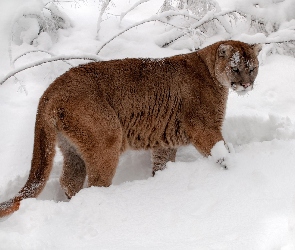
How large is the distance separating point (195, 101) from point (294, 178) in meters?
1.40

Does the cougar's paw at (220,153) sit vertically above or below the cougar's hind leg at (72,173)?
above

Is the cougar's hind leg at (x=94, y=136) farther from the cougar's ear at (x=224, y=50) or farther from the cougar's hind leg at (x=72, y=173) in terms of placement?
the cougar's ear at (x=224, y=50)

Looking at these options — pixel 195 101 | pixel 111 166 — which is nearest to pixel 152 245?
pixel 111 166

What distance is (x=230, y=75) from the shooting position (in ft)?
14.8

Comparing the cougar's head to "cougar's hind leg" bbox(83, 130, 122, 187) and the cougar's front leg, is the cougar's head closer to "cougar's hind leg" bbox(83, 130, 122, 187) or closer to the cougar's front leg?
the cougar's front leg

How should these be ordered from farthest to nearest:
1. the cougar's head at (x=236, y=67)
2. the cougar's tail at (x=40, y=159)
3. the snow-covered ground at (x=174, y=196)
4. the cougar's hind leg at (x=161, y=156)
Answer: the cougar's hind leg at (x=161, y=156) → the cougar's head at (x=236, y=67) → the cougar's tail at (x=40, y=159) → the snow-covered ground at (x=174, y=196)

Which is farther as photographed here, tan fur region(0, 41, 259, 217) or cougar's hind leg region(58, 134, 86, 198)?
cougar's hind leg region(58, 134, 86, 198)

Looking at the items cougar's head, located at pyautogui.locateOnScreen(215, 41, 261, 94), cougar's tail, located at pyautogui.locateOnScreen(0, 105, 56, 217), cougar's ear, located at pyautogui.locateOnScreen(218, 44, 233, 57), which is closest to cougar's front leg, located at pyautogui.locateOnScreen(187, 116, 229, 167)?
cougar's head, located at pyautogui.locateOnScreen(215, 41, 261, 94)

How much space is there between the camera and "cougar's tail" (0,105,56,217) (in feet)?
11.8

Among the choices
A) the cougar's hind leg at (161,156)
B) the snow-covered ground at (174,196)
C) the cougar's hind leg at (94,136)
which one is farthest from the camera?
the cougar's hind leg at (161,156)

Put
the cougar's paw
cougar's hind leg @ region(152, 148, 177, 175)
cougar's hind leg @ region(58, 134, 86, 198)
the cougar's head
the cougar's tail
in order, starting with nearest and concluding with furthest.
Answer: the cougar's tail → the cougar's paw → cougar's hind leg @ region(58, 134, 86, 198) → the cougar's head → cougar's hind leg @ region(152, 148, 177, 175)

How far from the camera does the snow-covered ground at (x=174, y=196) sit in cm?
299

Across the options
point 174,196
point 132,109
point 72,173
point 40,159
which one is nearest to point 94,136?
point 40,159

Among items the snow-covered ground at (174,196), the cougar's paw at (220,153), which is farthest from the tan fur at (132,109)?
the snow-covered ground at (174,196)
